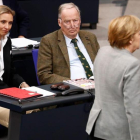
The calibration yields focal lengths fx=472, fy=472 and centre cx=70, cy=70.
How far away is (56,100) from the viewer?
11.2 feet

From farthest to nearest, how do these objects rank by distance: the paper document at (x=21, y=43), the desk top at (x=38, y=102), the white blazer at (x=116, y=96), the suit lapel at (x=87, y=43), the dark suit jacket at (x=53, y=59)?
the paper document at (x=21, y=43)
the suit lapel at (x=87, y=43)
the dark suit jacket at (x=53, y=59)
the desk top at (x=38, y=102)
the white blazer at (x=116, y=96)

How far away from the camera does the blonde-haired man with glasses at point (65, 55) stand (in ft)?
14.2

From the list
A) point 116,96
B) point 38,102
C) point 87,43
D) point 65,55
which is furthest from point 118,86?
point 87,43

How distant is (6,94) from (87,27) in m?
6.13

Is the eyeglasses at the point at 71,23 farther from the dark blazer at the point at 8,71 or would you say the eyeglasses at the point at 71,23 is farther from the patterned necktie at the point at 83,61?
the dark blazer at the point at 8,71

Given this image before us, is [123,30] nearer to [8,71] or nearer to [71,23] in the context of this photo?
[71,23]

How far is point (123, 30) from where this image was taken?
8.86 feet

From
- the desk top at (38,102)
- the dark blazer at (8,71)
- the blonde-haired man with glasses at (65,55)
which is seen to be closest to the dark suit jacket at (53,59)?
the blonde-haired man with glasses at (65,55)

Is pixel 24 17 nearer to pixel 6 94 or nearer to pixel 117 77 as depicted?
pixel 6 94

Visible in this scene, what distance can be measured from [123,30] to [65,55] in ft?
5.64

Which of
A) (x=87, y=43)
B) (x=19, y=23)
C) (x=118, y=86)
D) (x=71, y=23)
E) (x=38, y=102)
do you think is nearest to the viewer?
(x=118, y=86)

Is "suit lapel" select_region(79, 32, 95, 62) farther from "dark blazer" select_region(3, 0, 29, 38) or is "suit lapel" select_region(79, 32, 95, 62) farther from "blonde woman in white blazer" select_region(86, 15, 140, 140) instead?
"dark blazer" select_region(3, 0, 29, 38)

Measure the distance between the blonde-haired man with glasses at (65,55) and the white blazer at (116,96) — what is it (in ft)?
4.97

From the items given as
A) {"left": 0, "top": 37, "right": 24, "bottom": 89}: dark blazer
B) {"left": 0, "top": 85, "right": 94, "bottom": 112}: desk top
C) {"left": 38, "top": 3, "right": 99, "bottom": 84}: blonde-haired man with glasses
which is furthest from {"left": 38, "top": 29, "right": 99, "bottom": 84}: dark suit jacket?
{"left": 0, "top": 85, "right": 94, "bottom": 112}: desk top
